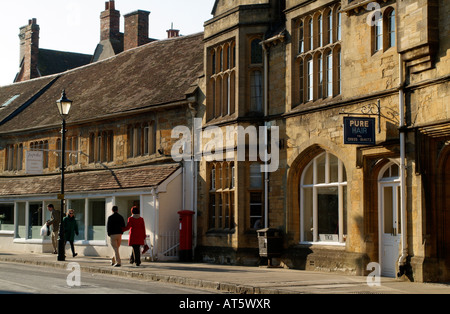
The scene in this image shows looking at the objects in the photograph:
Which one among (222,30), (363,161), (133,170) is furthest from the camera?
(133,170)

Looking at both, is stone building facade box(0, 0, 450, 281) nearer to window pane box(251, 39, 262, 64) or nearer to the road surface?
window pane box(251, 39, 262, 64)

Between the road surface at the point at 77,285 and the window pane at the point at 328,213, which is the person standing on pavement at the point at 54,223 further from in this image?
the window pane at the point at 328,213

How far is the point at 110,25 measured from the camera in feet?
158

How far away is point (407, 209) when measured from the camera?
16.9 metres

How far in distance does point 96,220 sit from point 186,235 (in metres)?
5.65

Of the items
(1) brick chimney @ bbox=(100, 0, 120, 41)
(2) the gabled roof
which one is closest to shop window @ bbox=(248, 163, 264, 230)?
(2) the gabled roof

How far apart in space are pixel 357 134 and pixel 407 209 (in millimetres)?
2053

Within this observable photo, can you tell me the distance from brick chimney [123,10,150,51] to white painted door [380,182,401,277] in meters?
23.4

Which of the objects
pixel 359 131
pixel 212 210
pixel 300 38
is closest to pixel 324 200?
pixel 359 131

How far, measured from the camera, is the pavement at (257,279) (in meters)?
14.7

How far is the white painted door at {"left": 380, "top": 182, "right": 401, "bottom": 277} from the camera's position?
1786cm

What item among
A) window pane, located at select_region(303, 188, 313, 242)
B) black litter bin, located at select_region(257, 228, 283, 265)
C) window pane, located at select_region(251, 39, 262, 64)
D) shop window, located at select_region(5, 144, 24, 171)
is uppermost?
window pane, located at select_region(251, 39, 262, 64)
